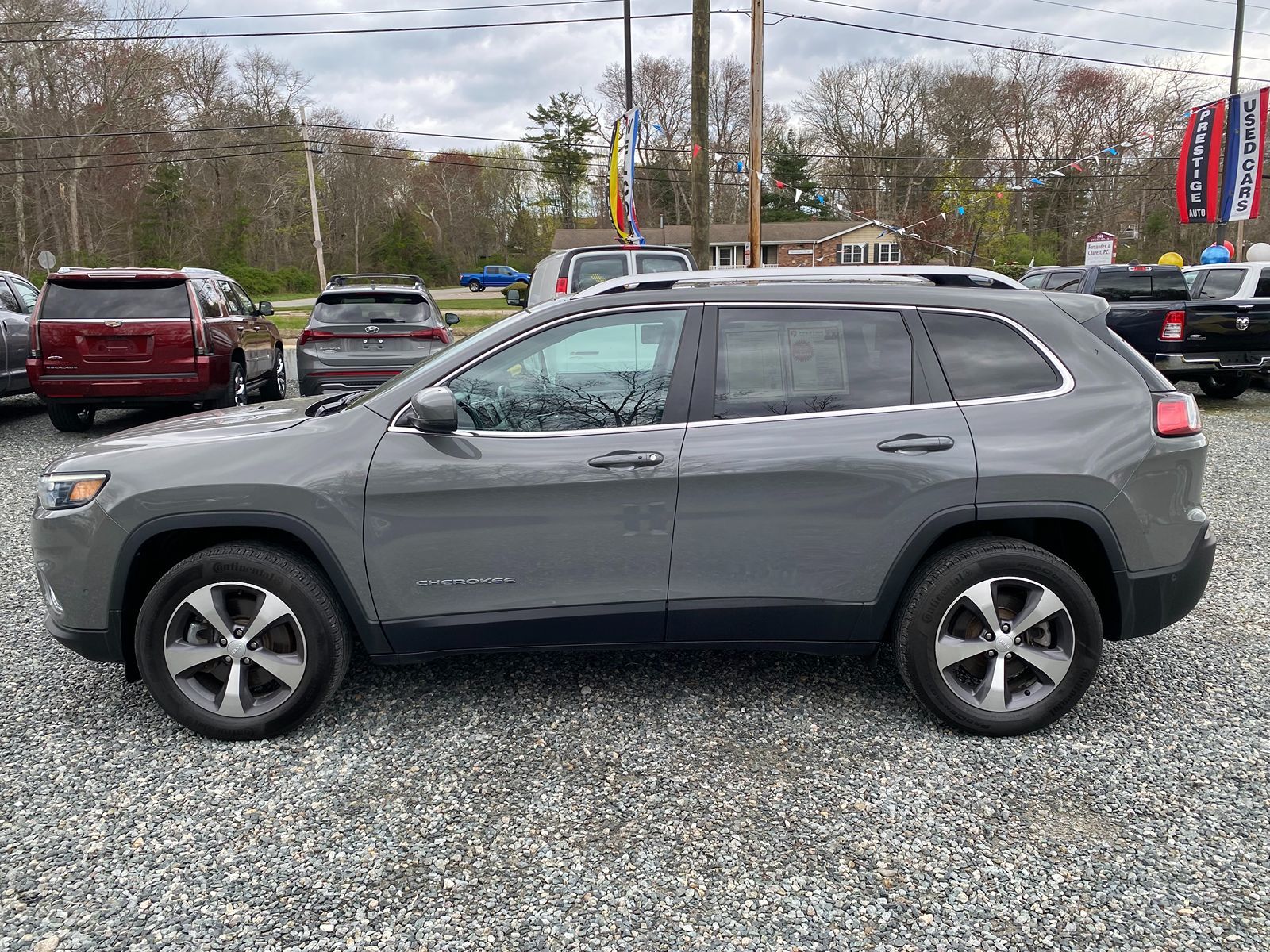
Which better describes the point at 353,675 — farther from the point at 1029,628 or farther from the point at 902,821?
the point at 1029,628

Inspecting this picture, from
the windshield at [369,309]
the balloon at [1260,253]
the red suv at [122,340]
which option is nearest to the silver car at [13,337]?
the red suv at [122,340]

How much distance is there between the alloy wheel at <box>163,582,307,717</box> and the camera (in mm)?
3203

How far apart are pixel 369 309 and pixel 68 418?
3.51 metres

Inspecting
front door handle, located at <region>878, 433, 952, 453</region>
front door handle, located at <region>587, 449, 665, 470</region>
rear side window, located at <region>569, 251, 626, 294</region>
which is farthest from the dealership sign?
front door handle, located at <region>587, 449, 665, 470</region>

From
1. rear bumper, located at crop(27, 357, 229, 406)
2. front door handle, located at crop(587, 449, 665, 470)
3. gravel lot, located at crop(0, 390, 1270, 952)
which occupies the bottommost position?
gravel lot, located at crop(0, 390, 1270, 952)

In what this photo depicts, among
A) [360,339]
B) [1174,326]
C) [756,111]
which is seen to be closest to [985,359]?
[360,339]

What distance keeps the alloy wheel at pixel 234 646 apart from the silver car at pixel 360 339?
665 cm

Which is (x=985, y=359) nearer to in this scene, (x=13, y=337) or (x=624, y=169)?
(x=13, y=337)

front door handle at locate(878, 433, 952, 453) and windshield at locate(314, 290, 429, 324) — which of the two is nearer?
front door handle at locate(878, 433, 952, 453)

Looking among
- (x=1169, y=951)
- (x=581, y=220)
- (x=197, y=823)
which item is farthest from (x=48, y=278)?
(x=581, y=220)

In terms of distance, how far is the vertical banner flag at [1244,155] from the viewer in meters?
19.6

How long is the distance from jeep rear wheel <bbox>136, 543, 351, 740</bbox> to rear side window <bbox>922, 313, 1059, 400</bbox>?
248 centimetres

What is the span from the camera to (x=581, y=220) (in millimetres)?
66812

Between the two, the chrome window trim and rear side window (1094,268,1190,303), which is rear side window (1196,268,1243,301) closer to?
rear side window (1094,268,1190,303)
